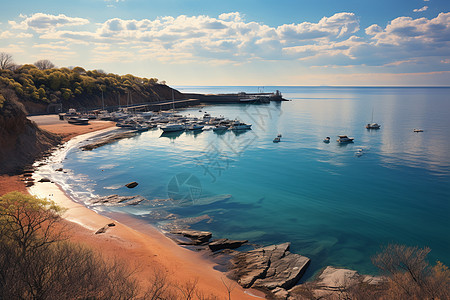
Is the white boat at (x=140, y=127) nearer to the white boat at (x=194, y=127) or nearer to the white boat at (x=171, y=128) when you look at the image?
the white boat at (x=171, y=128)

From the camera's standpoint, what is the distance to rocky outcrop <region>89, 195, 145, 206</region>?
3494 cm

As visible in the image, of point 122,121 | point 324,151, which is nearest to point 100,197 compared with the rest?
point 324,151

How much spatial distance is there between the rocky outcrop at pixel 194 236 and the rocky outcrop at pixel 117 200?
997 centimetres

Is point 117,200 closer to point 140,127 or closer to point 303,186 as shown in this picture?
point 303,186

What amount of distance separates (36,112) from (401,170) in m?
109

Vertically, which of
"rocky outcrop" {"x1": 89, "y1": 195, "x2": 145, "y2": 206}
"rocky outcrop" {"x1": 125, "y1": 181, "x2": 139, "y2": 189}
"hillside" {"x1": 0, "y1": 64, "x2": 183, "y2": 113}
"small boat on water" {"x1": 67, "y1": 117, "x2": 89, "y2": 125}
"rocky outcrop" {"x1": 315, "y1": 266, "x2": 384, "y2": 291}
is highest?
"hillside" {"x1": 0, "y1": 64, "x2": 183, "y2": 113}

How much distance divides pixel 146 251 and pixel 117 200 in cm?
1420

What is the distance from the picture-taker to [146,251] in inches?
935

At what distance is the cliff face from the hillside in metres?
32.0

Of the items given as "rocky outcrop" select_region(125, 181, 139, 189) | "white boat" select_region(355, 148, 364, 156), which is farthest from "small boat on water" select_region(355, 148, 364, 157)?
"rocky outcrop" select_region(125, 181, 139, 189)

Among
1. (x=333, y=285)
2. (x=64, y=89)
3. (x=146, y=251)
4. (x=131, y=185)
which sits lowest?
(x=333, y=285)

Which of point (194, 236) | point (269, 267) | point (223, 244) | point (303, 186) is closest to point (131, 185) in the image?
point (194, 236)

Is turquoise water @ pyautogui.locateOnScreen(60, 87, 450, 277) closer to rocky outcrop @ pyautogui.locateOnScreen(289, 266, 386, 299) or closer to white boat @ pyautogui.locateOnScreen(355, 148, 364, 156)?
white boat @ pyautogui.locateOnScreen(355, 148, 364, 156)

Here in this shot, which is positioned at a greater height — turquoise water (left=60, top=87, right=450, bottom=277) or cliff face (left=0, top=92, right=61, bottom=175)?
cliff face (left=0, top=92, right=61, bottom=175)
